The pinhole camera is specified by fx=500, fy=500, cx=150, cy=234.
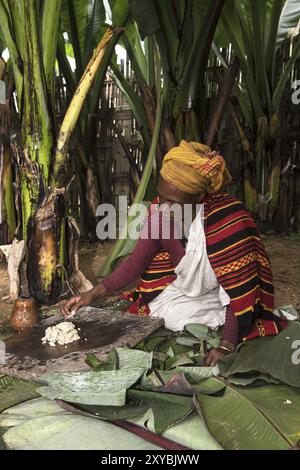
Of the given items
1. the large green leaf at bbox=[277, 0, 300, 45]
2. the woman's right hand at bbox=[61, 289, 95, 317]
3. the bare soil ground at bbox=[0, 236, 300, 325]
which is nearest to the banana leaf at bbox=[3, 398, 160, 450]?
the woman's right hand at bbox=[61, 289, 95, 317]

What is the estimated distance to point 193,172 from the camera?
1872mm

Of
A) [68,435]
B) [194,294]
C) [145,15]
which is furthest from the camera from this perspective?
[145,15]

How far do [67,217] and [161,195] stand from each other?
0.88 m

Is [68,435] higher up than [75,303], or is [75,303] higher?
[75,303]

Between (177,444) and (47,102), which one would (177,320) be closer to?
(177,444)

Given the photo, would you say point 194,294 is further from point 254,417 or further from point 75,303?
point 254,417

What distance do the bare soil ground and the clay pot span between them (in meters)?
0.38

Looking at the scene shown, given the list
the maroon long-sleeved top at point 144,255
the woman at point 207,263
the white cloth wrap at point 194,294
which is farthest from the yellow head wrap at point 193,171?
the maroon long-sleeved top at point 144,255

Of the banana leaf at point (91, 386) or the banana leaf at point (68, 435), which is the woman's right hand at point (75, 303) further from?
the banana leaf at point (68, 435)

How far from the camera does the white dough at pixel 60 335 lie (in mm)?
1932

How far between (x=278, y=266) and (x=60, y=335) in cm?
221

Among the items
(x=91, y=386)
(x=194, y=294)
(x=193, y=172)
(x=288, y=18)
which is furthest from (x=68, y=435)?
(x=288, y=18)

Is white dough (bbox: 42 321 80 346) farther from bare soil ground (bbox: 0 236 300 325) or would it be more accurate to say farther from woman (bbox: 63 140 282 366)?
bare soil ground (bbox: 0 236 300 325)

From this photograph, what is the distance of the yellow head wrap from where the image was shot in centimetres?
188
